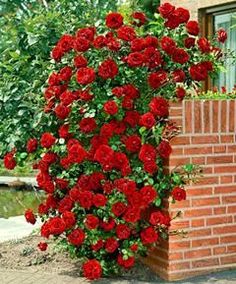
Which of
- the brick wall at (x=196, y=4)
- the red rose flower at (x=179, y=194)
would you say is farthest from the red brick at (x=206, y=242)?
the brick wall at (x=196, y=4)

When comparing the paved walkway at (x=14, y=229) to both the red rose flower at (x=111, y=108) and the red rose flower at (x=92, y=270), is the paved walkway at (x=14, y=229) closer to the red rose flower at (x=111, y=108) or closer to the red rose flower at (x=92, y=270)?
the red rose flower at (x=92, y=270)

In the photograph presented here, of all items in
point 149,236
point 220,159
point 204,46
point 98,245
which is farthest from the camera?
point 204,46

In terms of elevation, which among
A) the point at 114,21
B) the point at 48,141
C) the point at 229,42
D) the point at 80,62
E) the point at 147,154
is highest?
the point at 229,42

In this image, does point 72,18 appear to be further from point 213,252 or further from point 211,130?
point 213,252

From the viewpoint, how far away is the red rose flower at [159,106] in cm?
489

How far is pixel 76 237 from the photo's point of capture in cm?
500

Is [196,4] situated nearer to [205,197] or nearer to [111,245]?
[205,197]

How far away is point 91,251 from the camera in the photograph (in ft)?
17.3

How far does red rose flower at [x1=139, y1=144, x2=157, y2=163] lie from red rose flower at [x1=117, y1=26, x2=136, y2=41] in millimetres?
917

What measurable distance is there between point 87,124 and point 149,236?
99cm

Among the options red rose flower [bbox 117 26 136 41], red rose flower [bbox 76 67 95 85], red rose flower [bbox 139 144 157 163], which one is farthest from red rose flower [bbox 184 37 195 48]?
red rose flower [bbox 139 144 157 163]

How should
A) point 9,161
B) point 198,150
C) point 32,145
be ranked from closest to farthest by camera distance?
point 198,150 → point 32,145 → point 9,161

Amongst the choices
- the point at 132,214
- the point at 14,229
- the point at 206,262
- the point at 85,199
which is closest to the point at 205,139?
the point at 132,214

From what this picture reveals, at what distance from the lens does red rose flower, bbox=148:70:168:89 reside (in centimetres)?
502
